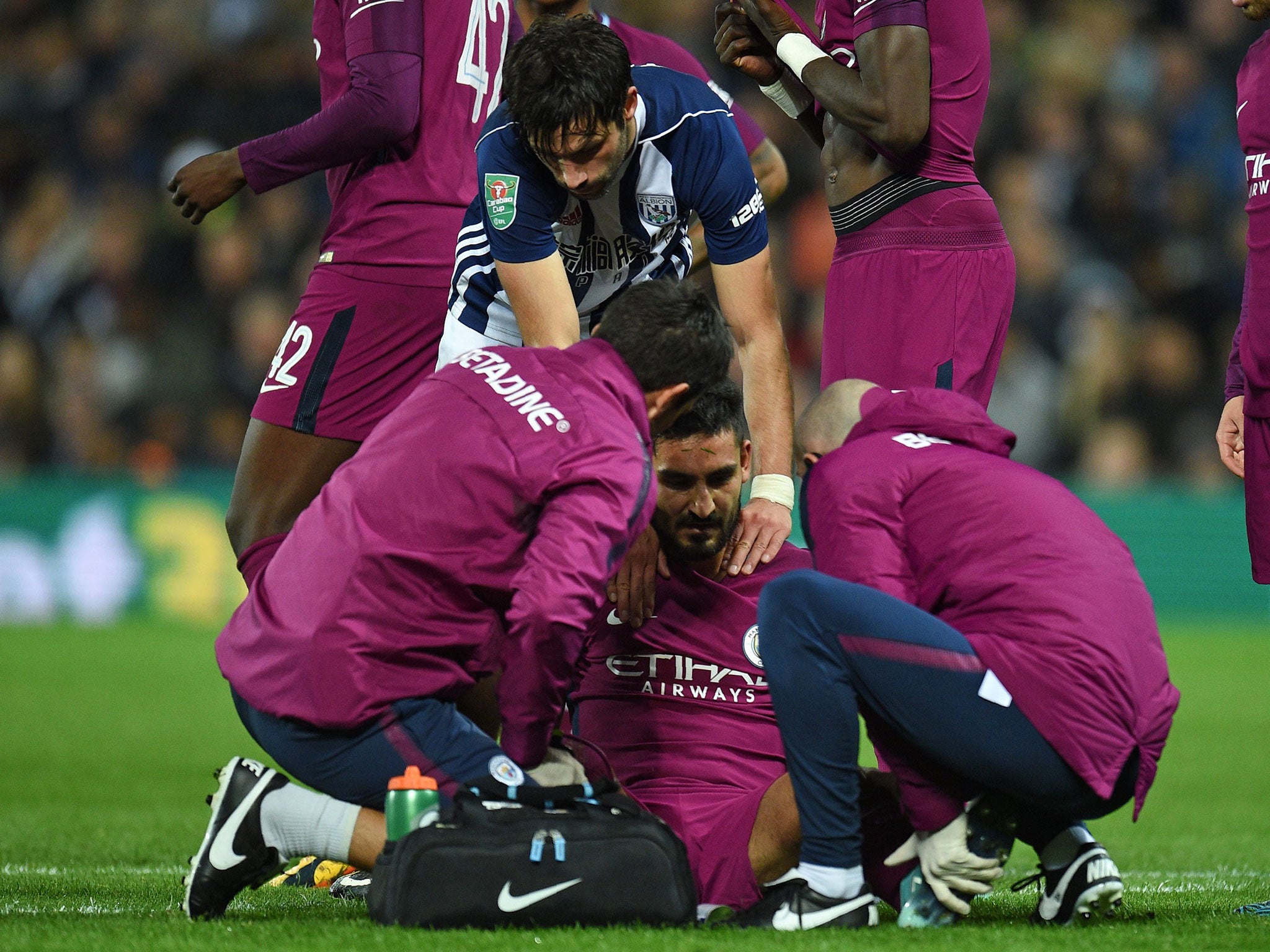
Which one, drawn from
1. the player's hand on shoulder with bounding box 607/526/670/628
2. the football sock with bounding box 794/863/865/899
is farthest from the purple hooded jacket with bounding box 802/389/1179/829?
the player's hand on shoulder with bounding box 607/526/670/628

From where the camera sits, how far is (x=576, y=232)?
4566mm

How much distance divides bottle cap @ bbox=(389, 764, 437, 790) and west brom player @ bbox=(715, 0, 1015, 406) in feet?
6.15

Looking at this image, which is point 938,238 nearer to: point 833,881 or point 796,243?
point 833,881

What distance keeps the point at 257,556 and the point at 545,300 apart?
1163mm

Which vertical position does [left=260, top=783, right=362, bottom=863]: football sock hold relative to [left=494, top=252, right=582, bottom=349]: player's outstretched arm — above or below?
below

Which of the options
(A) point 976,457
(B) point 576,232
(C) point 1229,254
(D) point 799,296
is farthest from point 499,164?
(C) point 1229,254

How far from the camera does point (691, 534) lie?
13.9 ft

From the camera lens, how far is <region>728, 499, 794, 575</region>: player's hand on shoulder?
4.29 m

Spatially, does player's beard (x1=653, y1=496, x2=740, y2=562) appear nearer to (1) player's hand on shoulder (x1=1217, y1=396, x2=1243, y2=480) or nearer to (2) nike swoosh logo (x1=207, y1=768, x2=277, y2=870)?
(2) nike swoosh logo (x1=207, y1=768, x2=277, y2=870)

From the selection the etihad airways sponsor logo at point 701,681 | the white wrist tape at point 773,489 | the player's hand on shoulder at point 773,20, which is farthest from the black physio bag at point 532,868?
the player's hand on shoulder at point 773,20

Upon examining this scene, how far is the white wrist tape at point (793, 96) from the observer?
493 cm

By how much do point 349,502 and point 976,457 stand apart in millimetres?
1339

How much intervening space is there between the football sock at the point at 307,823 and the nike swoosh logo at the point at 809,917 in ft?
3.06

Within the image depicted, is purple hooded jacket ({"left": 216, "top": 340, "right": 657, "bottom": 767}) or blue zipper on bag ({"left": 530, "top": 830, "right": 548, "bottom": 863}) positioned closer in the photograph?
blue zipper on bag ({"left": 530, "top": 830, "right": 548, "bottom": 863})
